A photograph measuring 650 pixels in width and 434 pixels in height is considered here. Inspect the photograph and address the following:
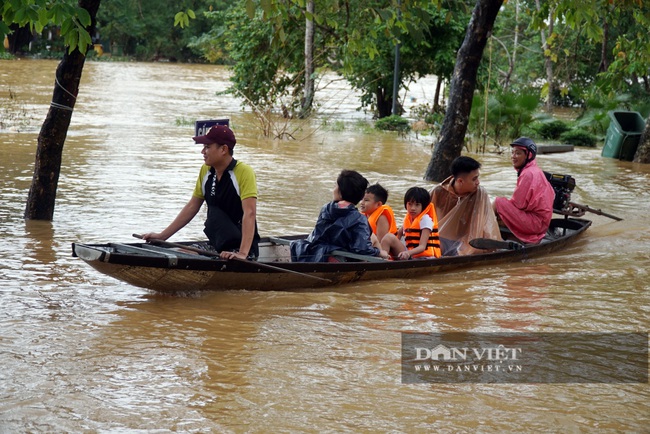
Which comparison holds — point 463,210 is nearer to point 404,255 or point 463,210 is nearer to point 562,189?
point 404,255

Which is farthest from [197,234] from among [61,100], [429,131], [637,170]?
[429,131]

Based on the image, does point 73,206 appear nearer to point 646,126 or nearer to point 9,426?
point 9,426

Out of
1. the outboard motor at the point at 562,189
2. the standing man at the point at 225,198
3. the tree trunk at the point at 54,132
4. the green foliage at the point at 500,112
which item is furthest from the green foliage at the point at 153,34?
the standing man at the point at 225,198

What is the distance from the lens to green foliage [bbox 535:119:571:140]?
23.0m

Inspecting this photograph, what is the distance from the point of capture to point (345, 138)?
22234mm

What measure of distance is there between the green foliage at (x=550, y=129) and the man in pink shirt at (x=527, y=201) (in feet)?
44.8

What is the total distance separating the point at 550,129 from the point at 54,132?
15.6m

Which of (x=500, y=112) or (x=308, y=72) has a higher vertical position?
(x=308, y=72)

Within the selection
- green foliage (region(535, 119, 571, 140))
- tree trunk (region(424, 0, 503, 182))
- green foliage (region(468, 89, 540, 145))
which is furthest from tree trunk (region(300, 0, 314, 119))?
tree trunk (region(424, 0, 503, 182))

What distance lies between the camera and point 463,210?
31.3ft

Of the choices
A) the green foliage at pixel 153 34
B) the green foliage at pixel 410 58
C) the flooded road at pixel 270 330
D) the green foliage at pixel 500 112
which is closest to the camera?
the flooded road at pixel 270 330

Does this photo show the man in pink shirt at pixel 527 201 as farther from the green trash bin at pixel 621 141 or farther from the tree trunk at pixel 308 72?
the tree trunk at pixel 308 72

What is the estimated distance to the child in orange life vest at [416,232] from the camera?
851 centimetres

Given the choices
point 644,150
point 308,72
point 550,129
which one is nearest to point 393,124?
point 308,72
